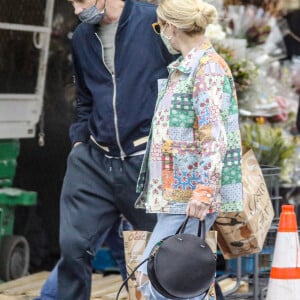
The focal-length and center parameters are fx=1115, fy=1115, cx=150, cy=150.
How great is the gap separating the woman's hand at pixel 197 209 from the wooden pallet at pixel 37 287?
222 centimetres

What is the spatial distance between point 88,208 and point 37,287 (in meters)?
1.80

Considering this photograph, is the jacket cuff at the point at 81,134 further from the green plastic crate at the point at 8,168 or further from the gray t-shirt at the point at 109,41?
the green plastic crate at the point at 8,168

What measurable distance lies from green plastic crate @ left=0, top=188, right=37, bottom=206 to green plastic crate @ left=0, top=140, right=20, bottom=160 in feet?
0.74

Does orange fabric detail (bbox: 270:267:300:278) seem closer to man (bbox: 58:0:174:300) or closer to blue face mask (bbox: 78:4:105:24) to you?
man (bbox: 58:0:174:300)

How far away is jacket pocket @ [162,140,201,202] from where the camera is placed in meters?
4.81

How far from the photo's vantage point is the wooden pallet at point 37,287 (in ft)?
22.5

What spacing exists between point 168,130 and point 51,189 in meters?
3.40

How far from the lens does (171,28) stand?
4.88 meters

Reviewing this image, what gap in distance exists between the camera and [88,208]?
216 inches

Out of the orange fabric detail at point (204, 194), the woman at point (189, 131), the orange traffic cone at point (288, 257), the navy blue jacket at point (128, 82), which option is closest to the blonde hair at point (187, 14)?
the woman at point (189, 131)

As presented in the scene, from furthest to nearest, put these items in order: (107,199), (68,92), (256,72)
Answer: (68,92), (256,72), (107,199)

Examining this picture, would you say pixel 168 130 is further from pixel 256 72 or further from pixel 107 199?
→ pixel 256 72

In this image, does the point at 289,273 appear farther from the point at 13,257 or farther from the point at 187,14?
the point at 13,257

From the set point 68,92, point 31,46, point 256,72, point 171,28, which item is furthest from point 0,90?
point 171,28
